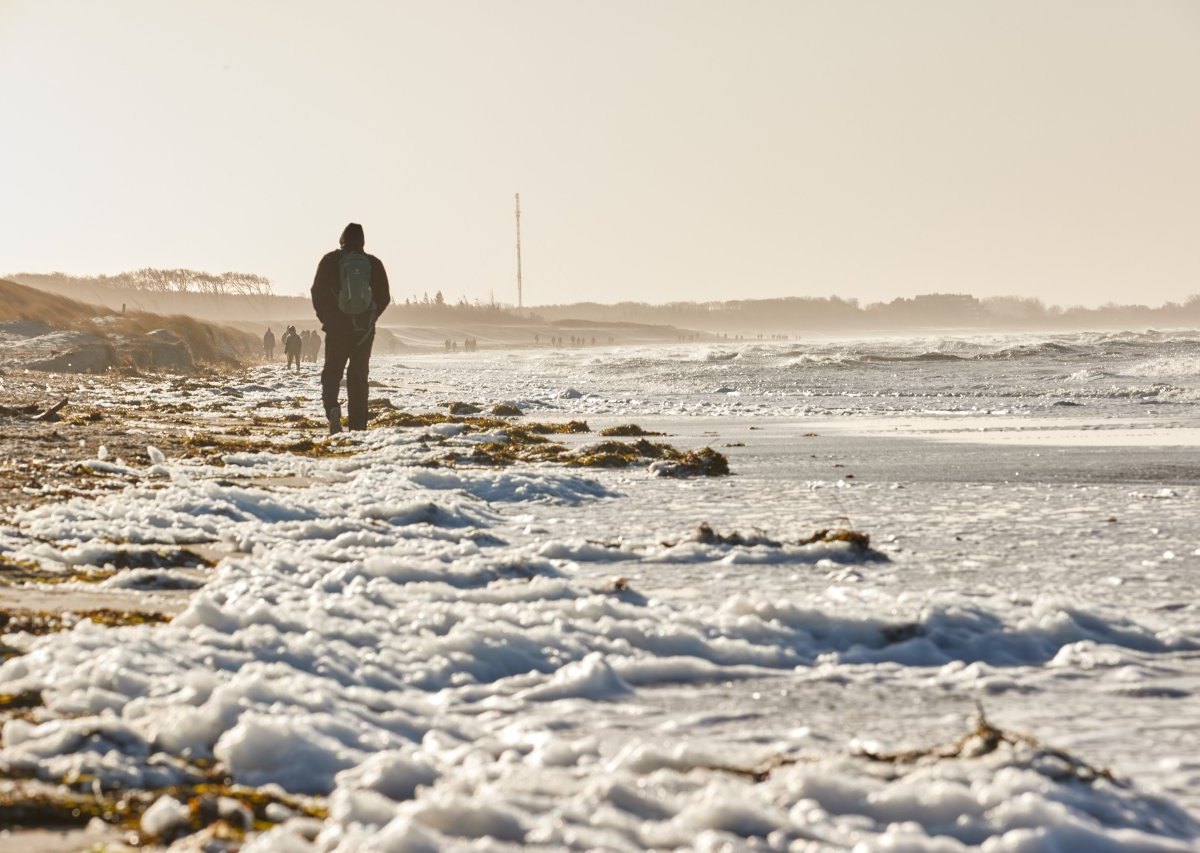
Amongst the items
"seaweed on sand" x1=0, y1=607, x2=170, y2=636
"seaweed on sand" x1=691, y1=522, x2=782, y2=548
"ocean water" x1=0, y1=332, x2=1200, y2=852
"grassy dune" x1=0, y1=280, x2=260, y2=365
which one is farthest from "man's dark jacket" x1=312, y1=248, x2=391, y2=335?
"grassy dune" x1=0, y1=280, x2=260, y2=365

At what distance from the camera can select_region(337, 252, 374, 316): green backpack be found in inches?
485

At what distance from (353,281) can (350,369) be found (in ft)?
3.51

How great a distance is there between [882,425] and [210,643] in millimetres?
11986

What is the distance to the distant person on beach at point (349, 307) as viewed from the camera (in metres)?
12.3

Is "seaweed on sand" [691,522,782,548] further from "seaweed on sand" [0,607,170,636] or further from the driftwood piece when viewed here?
the driftwood piece

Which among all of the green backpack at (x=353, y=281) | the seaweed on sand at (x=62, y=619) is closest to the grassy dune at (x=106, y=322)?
the green backpack at (x=353, y=281)

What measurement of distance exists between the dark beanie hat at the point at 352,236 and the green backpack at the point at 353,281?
3.6 inches

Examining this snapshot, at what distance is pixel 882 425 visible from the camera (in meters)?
14.7

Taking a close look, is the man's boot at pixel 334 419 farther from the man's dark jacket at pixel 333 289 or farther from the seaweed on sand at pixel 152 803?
the seaweed on sand at pixel 152 803

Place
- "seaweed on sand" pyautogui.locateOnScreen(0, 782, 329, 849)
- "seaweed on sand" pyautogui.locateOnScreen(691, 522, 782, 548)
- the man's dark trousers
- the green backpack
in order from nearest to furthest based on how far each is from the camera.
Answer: "seaweed on sand" pyautogui.locateOnScreen(0, 782, 329, 849) < "seaweed on sand" pyautogui.locateOnScreen(691, 522, 782, 548) < the green backpack < the man's dark trousers

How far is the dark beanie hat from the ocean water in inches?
192

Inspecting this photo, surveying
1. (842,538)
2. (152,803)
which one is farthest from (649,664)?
(842,538)

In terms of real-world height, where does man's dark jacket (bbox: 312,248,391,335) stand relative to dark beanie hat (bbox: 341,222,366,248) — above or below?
below

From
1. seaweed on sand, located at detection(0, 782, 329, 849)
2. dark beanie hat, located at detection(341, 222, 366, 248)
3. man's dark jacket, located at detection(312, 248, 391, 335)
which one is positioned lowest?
seaweed on sand, located at detection(0, 782, 329, 849)
